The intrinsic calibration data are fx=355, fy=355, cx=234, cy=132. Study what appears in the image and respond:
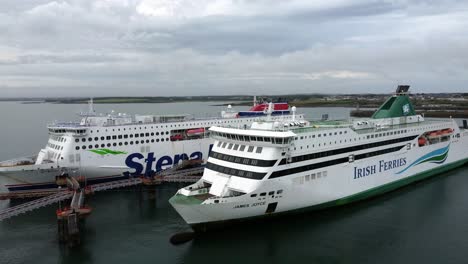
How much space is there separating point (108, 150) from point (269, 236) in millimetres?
14006

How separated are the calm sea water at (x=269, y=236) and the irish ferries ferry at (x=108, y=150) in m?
2.30

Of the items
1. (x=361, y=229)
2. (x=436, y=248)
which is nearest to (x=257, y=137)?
(x=361, y=229)

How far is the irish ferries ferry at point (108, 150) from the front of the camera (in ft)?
75.8

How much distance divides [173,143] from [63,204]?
9.12m

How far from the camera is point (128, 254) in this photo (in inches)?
611

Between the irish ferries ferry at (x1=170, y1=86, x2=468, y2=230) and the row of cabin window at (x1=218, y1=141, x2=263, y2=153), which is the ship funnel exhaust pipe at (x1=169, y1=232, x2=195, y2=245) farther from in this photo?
the row of cabin window at (x1=218, y1=141, x2=263, y2=153)

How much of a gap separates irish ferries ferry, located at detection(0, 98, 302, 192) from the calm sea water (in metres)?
2.30

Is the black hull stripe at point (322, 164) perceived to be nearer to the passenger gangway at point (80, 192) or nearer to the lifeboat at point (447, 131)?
the lifeboat at point (447, 131)

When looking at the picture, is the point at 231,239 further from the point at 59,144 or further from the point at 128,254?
the point at 59,144

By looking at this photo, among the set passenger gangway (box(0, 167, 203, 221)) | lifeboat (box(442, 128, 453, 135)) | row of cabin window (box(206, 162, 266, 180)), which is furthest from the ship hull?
passenger gangway (box(0, 167, 203, 221))

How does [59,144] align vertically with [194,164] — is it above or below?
above

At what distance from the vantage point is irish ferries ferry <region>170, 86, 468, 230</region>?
1659cm

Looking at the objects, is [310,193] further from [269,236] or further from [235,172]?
[235,172]

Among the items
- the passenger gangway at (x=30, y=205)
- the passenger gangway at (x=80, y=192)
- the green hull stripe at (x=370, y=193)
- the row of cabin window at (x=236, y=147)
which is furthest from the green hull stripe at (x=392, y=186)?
the passenger gangway at (x=30, y=205)
